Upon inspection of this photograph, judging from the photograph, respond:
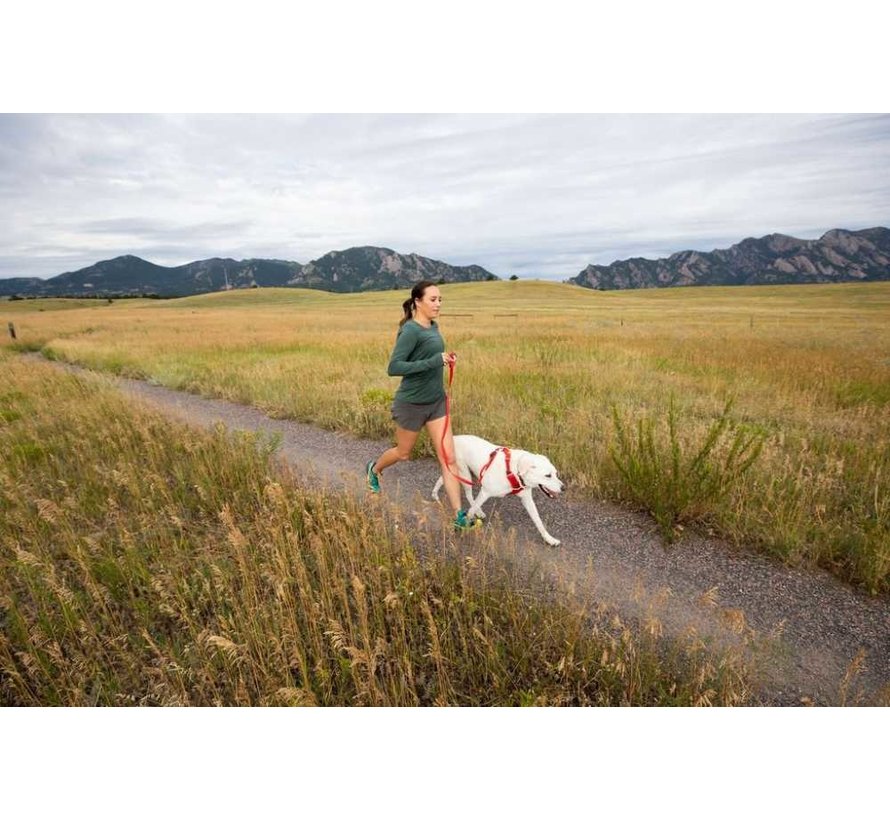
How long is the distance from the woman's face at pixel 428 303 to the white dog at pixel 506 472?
1.32 m

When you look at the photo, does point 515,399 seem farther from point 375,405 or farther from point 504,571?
point 504,571

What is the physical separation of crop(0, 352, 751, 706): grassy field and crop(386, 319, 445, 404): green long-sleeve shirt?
1.27 metres

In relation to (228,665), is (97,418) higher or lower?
higher

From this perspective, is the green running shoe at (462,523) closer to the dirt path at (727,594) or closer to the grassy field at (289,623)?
the grassy field at (289,623)

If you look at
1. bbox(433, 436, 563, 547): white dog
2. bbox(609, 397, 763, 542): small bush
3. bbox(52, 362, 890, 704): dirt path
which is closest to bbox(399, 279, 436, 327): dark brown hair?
bbox(433, 436, 563, 547): white dog

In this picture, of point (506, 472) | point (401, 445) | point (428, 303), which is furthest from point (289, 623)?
point (428, 303)

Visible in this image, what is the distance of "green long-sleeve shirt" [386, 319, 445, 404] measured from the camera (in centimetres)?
421

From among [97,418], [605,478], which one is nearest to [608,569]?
[605,478]

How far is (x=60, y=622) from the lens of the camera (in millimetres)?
3064

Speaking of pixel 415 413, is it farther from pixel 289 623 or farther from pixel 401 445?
pixel 289 623

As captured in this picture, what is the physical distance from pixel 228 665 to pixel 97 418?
6485 mm

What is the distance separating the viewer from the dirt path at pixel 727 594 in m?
2.66

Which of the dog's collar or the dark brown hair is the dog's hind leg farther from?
the dark brown hair

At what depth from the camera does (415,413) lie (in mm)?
4570
